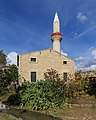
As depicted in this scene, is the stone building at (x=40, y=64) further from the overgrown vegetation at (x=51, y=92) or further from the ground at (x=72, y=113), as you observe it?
the ground at (x=72, y=113)

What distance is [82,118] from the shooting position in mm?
19125

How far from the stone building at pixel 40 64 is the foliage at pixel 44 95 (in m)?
8.94

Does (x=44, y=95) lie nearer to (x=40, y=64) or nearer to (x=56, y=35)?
(x=40, y=64)

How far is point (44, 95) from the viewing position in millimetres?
24906

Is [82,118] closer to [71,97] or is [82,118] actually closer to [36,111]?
[36,111]

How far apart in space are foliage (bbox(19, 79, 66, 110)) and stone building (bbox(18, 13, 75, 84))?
894 centimetres

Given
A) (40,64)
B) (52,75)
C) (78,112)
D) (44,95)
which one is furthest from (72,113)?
→ (40,64)

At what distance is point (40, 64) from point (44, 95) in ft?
42.4

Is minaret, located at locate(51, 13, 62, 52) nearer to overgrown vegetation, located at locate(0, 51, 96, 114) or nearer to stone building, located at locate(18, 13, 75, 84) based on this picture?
stone building, located at locate(18, 13, 75, 84)

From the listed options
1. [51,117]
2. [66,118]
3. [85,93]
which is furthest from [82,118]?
[85,93]

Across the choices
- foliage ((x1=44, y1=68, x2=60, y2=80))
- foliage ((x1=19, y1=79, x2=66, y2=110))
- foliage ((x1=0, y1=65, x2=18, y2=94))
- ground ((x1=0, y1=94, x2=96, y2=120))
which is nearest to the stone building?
foliage ((x1=44, y1=68, x2=60, y2=80))

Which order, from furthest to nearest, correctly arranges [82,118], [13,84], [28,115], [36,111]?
[13,84], [36,111], [28,115], [82,118]

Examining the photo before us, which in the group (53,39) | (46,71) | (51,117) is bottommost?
(51,117)

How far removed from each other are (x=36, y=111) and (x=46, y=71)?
14.0m
